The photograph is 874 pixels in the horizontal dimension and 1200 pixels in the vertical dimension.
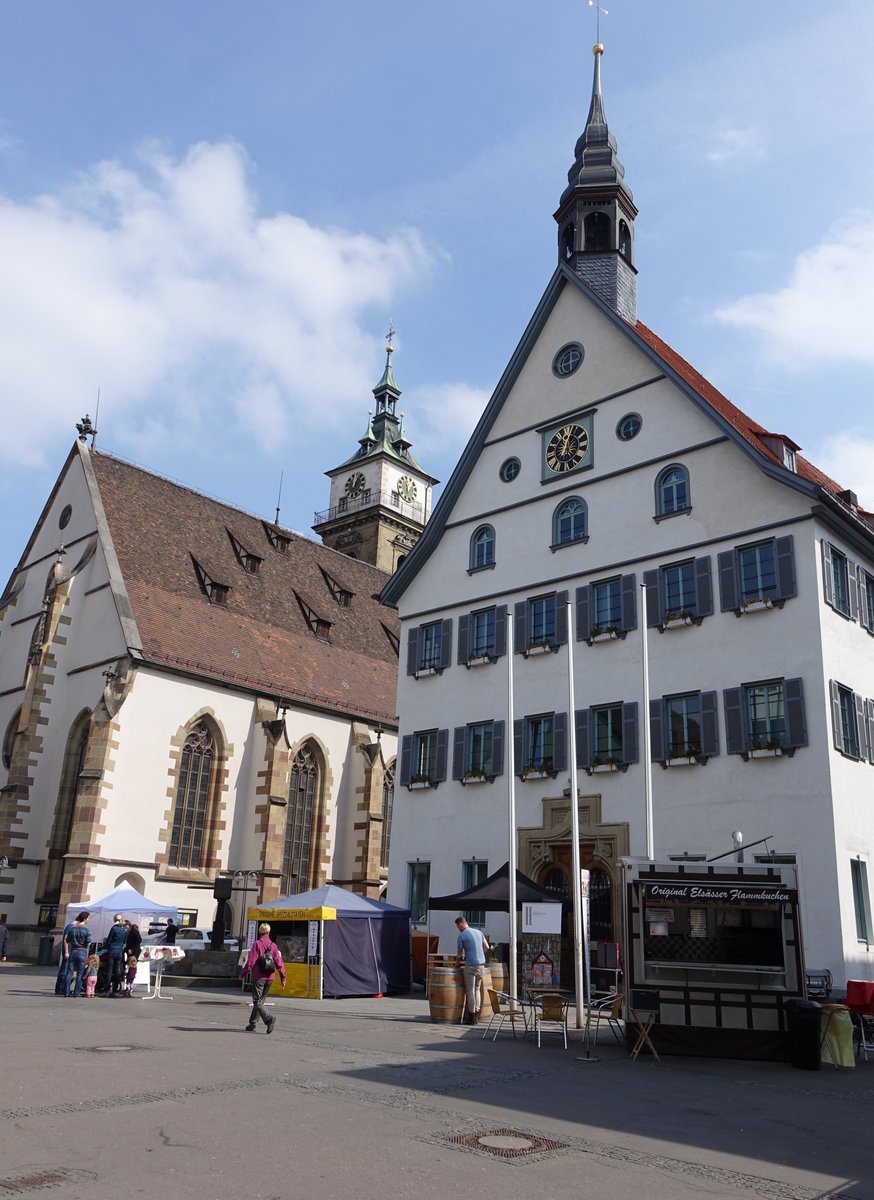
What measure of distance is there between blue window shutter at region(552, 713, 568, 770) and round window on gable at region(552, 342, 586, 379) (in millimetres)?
8651

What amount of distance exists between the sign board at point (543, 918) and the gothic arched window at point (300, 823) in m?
19.3

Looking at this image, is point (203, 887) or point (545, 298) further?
point (203, 887)

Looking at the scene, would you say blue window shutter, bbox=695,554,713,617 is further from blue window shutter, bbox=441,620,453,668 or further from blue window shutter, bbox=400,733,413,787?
blue window shutter, bbox=400,733,413,787

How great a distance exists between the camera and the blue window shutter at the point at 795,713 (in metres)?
19.4

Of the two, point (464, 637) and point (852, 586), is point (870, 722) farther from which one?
point (464, 637)

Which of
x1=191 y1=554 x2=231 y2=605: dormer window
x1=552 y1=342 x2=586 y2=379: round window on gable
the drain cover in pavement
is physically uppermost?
x1=552 y1=342 x2=586 y2=379: round window on gable

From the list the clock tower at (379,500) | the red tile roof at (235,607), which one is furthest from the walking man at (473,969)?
the clock tower at (379,500)

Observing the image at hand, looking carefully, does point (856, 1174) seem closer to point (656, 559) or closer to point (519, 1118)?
point (519, 1118)

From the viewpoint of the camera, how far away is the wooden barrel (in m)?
17.1

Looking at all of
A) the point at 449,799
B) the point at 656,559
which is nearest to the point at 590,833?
the point at 449,799

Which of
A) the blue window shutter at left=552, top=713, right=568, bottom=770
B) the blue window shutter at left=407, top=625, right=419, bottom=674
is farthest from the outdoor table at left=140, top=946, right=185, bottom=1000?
the blue window shutter at left=407, top=625, right=419, bottom=674

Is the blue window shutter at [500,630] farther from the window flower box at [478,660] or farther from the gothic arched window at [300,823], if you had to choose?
the gothic arched window at [300,823]

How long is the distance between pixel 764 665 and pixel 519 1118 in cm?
1345

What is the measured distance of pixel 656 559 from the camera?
75.5 feet
